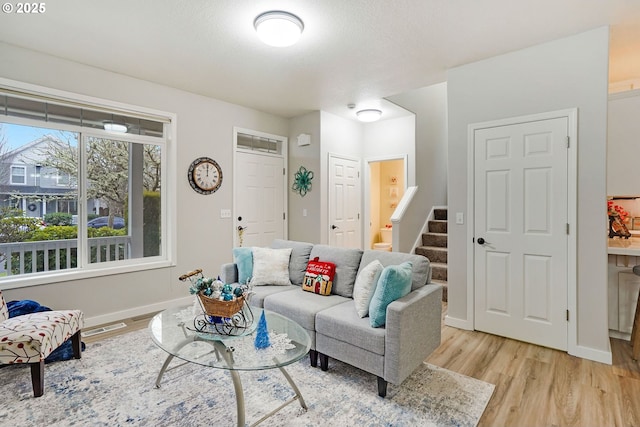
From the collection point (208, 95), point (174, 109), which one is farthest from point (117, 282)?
point (208, 95)

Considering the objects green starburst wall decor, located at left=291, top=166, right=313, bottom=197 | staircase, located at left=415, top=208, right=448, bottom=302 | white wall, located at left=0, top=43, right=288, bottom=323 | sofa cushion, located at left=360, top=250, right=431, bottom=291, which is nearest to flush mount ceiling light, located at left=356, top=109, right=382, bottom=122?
green starburst wall decor, located at left=291, top=166, right=313, bottom=197

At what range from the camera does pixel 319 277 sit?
2861mm

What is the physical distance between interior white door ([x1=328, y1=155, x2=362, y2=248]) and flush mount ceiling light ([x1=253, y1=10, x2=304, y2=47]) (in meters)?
2.58

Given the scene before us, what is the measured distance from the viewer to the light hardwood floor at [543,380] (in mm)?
1903

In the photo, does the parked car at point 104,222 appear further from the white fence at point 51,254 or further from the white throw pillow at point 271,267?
the white throw pillow at point 271,267

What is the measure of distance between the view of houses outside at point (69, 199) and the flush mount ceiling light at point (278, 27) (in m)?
2.20

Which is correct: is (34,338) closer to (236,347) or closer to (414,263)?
(236,347)

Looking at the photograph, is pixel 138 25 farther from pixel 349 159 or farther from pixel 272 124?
pixel 349 159

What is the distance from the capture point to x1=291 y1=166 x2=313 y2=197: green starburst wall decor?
4895 mm

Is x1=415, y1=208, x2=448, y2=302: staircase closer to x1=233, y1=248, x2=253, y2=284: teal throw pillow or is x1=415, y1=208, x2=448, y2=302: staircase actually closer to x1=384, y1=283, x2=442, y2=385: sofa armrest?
x1=384, y1=283, x2=442, y2=385: sofa armrest

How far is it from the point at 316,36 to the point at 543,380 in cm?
313

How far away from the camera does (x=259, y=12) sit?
237 cm

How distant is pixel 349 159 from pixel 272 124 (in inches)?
53.9

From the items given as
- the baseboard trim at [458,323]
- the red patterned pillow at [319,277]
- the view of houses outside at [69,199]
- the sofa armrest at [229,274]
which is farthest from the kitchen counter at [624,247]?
the view of houses outside at [69,199]
